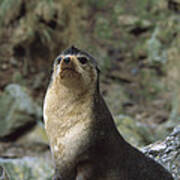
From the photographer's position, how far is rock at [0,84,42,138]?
7570 millimetres

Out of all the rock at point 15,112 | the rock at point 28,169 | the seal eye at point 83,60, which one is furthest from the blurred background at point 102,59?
the seal eye at point 83,60

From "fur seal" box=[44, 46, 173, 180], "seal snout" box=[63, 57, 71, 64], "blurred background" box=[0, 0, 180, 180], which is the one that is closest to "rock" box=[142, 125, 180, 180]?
"fur seal" box=[44, 46, 173, 180]

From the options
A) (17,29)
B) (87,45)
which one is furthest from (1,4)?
(87,45)

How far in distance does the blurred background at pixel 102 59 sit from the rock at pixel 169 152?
2776 millimetres

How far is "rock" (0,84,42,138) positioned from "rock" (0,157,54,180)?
4.22ft

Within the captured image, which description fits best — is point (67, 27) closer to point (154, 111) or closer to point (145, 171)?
point (154, 111)

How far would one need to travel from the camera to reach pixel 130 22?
12477mm

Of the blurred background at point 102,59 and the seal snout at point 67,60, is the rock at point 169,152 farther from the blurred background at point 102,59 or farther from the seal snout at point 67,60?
the blurred background at point 102,59

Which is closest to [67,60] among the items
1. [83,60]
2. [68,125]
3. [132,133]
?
[83,60]

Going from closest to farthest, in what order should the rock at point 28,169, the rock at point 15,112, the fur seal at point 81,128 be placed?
the fur seal at point 81,128 < the rock at point 28,169 < the rock at point 15,112

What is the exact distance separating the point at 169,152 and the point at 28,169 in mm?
2752

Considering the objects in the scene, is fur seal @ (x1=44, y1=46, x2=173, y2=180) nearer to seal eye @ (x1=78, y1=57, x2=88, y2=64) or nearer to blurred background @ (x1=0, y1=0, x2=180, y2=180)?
seal eye @ (x1=78, y1=57, x2=88, y2=64)

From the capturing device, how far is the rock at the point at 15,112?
757 centimetres

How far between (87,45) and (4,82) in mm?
2854
